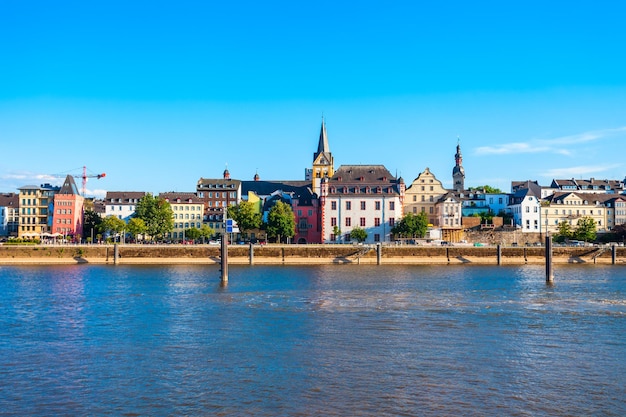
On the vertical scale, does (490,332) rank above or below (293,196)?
below

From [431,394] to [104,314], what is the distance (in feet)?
89.5

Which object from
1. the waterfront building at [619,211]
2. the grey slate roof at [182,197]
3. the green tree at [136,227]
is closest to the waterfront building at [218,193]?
the grey slate roof at [182,197]

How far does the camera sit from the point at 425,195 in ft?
441

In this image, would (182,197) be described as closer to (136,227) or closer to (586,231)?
(136,227)

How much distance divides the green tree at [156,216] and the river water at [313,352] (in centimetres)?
6849

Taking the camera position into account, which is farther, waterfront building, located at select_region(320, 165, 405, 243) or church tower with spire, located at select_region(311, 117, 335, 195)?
church tower with spire, located at select_region(311, 117, 335, 195)

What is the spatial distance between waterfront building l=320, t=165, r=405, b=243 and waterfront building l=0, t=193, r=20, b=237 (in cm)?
7491

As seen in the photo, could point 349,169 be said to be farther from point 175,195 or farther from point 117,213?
point 117,213

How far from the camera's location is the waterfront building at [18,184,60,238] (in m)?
141

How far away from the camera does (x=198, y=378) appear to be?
26.2 metres

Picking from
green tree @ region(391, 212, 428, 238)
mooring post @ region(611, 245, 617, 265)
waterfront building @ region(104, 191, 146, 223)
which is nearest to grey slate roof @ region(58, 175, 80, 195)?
waterfront building @ region(104, 191, 146, 223)

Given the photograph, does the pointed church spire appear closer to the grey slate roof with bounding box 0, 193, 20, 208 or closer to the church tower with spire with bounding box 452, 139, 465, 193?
the church tower with spire with bounding box 452, 139, 465, 193

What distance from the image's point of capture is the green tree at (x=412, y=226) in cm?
11694

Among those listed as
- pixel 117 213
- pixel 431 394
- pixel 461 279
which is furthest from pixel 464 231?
pixel 431 394
